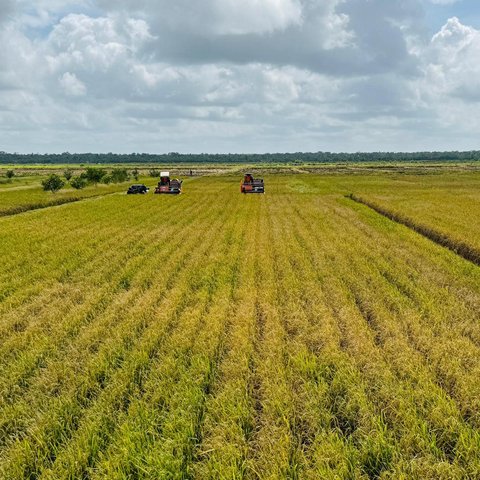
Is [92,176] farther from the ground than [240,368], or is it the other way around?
[92,176]

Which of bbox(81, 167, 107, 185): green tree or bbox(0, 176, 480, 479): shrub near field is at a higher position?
bbox(81, 167, 107, 185): green tree

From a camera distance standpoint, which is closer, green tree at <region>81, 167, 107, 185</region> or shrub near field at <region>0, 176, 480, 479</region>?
shrub near field at <region>0, 176, 480, 479</region>

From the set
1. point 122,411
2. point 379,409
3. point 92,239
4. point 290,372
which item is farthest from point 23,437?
point 92,239

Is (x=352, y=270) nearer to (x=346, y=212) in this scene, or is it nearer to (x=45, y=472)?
(x=45, y=472)

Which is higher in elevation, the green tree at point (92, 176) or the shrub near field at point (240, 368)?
the green tree at point (92, 176)

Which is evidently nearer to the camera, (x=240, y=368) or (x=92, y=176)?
(x=240, y=368)

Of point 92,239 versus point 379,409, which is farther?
point 92,239

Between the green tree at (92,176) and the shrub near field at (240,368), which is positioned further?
the green tree at (92,176)

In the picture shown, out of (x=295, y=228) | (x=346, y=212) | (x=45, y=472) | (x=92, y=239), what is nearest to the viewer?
(x=45, y=472)
